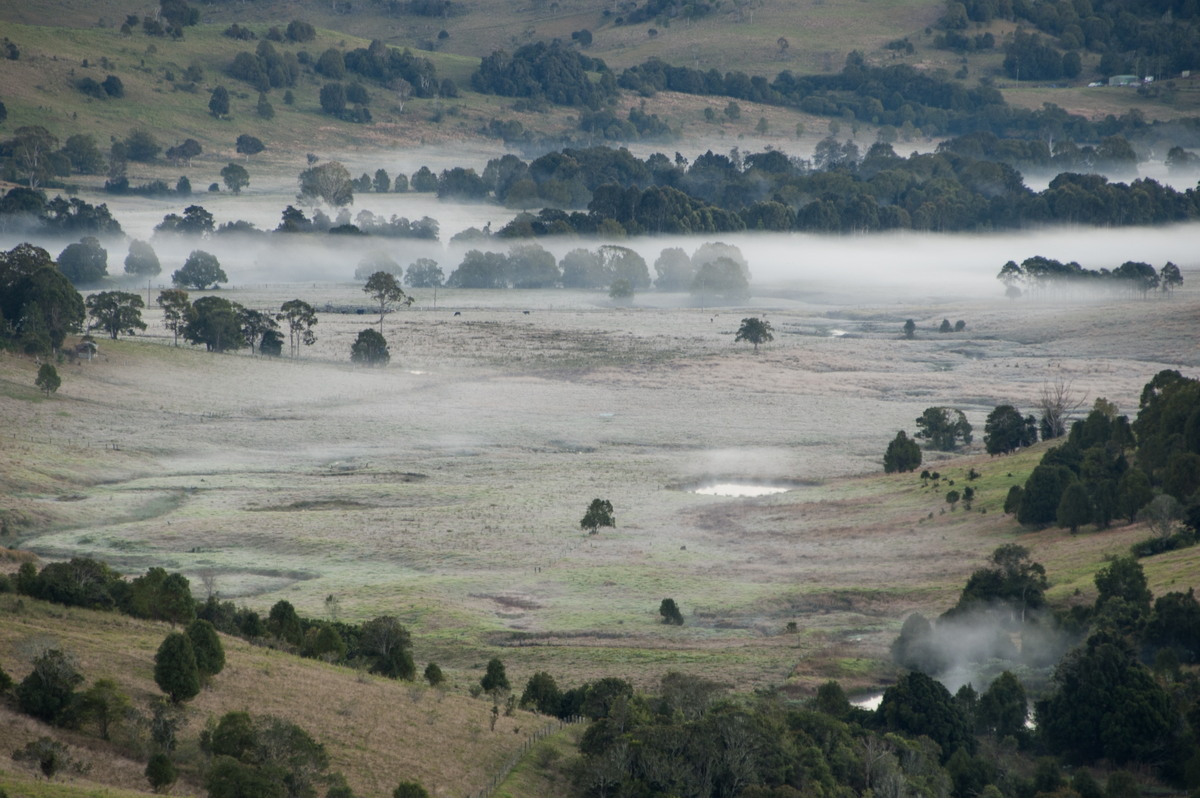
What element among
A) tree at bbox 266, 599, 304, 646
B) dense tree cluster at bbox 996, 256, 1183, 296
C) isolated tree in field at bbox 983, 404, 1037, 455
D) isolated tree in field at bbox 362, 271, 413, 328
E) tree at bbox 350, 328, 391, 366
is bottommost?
tree at bbox 266, 599, 304, 646

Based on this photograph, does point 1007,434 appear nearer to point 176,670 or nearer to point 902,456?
point 902,456

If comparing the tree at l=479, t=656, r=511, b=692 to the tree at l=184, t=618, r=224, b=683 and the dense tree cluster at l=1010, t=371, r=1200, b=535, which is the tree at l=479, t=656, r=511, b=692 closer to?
the tree at l=184, t=618, r=224, b=683

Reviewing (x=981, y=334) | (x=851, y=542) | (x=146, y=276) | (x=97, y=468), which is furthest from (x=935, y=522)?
(x=146, y=276)

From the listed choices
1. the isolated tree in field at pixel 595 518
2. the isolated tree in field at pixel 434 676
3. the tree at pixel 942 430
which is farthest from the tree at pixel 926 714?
the tree at pixel 942 430

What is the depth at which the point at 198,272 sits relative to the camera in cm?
19388

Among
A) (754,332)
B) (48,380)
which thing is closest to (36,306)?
(48,380)

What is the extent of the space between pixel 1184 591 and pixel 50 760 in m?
45.8

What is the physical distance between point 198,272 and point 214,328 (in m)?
52.0

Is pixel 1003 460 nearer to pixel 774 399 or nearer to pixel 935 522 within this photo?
pixel 935 522

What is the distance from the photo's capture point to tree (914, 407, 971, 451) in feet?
362

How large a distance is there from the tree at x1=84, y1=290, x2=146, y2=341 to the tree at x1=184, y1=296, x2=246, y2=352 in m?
5.01

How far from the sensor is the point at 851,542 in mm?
81562

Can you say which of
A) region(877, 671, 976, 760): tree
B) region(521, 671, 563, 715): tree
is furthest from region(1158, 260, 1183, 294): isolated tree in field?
region(521, 671, 563, 715): tree

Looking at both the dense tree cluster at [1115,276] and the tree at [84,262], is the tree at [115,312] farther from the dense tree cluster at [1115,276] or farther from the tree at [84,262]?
the dense tree cluster at [1115,276]
